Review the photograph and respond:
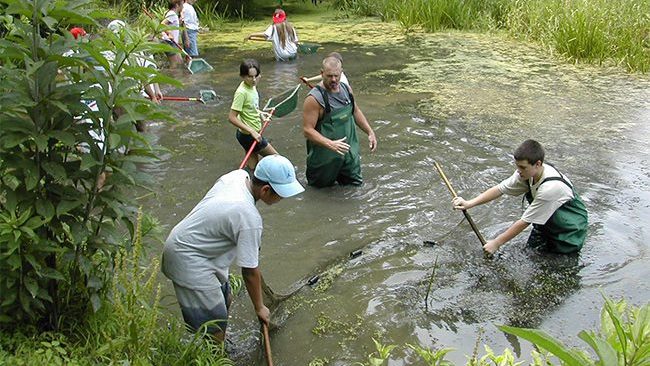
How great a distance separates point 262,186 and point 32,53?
1356 millimetres

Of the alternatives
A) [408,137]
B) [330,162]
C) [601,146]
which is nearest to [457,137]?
[408,137]

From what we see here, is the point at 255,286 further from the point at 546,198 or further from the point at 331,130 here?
the point at 331,130

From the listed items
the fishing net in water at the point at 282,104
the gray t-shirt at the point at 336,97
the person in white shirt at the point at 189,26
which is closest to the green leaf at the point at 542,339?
the gray t-shirt at the point at 336,97

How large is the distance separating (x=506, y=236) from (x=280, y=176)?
2148mm

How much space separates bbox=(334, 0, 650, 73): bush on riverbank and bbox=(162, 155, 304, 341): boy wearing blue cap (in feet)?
30.1

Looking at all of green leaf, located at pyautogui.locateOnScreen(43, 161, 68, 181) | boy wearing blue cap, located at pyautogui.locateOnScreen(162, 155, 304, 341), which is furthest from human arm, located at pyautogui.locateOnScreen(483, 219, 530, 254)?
green leaf, located at pyautogui.locateOnScreen(43, 161, 68, 181)

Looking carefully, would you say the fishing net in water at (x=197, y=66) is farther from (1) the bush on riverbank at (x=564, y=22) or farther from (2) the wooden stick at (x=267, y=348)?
(2) the wooden stick at (x=267, y=348)

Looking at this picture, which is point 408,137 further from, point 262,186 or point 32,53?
point 32,53

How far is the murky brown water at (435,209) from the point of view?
4.45 metres

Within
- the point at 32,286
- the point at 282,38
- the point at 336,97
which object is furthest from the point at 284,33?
the point at 32,286

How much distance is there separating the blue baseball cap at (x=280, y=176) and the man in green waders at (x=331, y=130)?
8.44 ft

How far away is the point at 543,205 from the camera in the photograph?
486cm

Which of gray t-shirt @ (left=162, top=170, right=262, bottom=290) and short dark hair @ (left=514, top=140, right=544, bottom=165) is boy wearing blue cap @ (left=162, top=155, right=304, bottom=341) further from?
short dark hair @ (left=514, top=140, right=544, bottom=165)

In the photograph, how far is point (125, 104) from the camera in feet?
10.4
